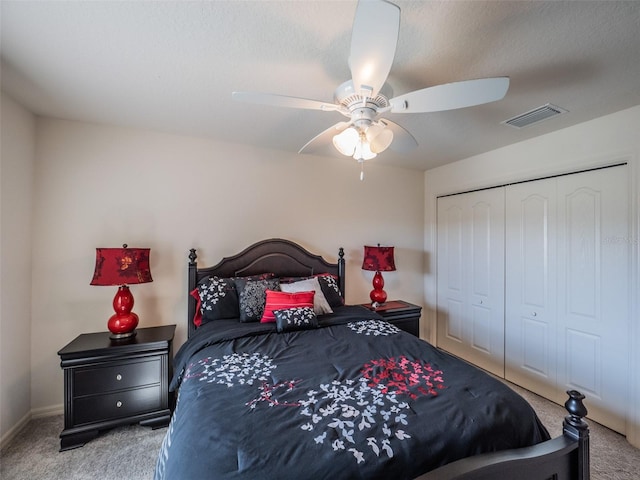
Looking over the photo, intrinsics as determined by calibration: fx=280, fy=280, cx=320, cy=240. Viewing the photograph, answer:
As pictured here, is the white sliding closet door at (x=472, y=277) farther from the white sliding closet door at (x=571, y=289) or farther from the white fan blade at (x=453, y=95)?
the white fan blade at (x=453, y=95)

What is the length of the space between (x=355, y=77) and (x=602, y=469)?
282cm

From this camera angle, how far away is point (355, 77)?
50.5 inches

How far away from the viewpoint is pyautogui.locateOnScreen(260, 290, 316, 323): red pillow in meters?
2.28

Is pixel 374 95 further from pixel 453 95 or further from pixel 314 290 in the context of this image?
pixel 314 290

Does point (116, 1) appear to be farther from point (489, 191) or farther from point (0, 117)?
point (489, 191)

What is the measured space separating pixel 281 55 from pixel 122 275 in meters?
1.91

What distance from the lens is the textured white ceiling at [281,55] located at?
1.28 meters

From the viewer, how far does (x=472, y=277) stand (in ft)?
10.9

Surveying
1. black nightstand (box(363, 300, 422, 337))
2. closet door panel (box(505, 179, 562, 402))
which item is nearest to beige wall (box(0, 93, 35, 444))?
black nightstand (box(363, 300, 422, 337))

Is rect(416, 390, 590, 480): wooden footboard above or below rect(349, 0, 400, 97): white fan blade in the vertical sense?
below

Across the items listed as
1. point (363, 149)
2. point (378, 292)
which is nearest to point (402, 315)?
point (378, 292)

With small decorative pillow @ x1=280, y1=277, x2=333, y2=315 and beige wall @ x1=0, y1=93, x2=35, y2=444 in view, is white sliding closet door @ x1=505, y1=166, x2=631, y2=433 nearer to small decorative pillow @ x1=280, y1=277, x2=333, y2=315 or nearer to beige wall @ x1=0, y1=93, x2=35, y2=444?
small decorative pillow @ x1=280, y1=277, x2=333, y2=315

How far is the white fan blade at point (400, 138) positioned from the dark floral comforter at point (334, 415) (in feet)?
4.50

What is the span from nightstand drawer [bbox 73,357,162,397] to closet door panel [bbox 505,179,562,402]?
132 inches
